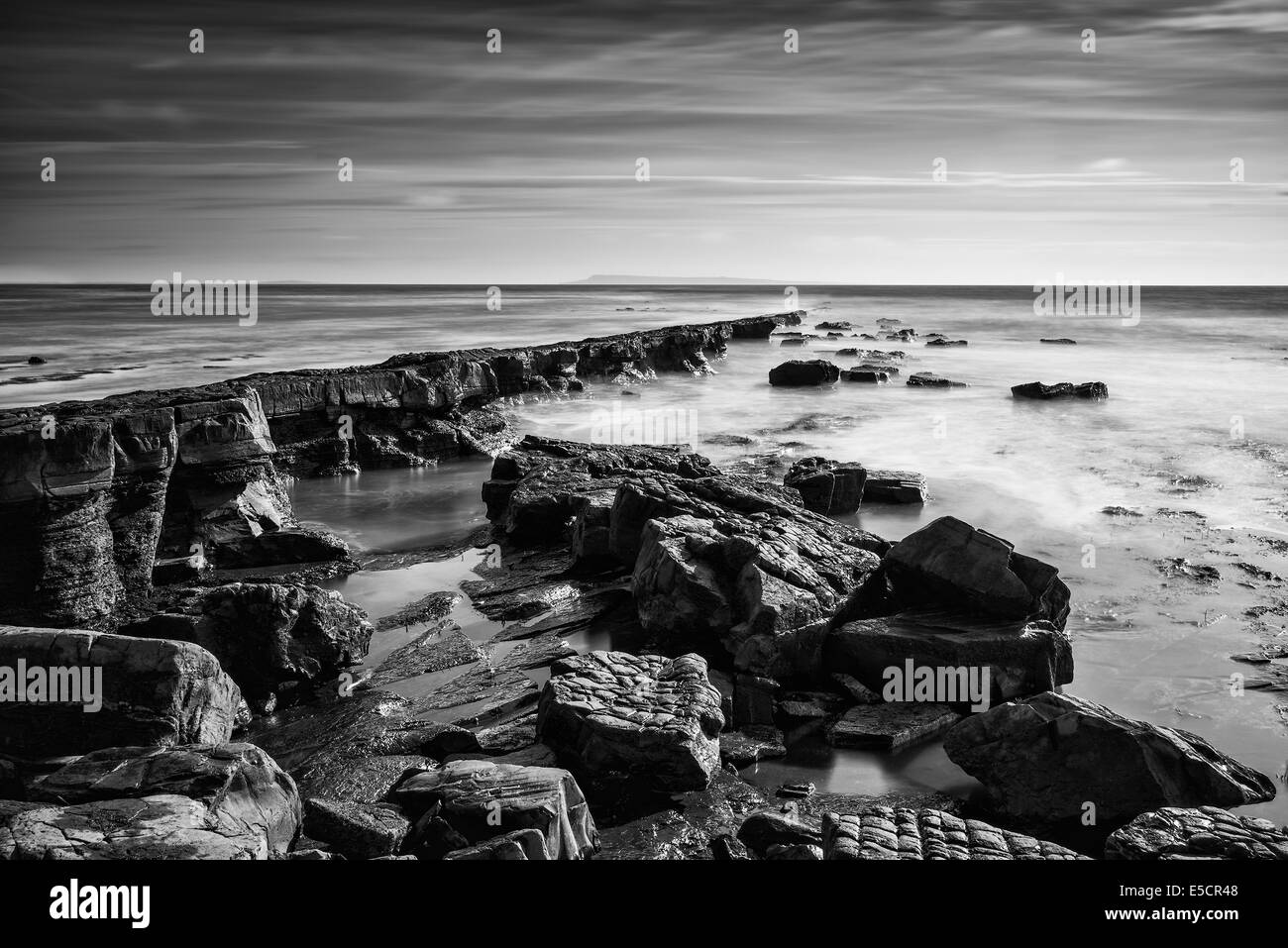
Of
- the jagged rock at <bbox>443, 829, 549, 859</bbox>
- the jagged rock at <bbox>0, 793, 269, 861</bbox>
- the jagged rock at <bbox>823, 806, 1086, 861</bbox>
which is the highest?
the jagged rock at <bbox>0, 793, 269, 861</bbox>

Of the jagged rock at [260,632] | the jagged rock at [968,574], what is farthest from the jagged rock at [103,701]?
the jagged rock at [968,574]

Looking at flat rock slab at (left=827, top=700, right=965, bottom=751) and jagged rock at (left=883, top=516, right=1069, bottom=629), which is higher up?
jagged rock at (left=883, top=516, right=1069, bottom=629)

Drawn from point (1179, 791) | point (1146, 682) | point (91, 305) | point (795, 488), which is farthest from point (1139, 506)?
point (91, 305)

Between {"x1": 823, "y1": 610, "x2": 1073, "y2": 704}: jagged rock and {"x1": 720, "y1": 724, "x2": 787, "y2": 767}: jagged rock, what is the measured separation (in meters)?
1.52

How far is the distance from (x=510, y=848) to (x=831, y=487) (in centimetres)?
1323

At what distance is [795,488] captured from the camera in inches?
714

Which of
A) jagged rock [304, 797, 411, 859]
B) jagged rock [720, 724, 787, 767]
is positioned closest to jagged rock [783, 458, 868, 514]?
jagged rock [720, 724, 787, 767]

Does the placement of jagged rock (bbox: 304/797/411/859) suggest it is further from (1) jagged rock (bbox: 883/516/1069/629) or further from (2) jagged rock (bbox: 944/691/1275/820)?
(1) jagged rock (bbox: 883/516/1069/629)

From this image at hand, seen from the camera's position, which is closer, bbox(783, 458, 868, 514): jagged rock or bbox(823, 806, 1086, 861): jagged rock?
bbox(823, 806, 1086, 861): jagged rock

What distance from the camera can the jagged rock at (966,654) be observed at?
10102 mm

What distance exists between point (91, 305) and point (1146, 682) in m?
101

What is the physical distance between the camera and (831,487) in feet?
59.3

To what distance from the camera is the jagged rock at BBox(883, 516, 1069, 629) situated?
34.9 feet

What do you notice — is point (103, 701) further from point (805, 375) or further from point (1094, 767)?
point (805, 375)
